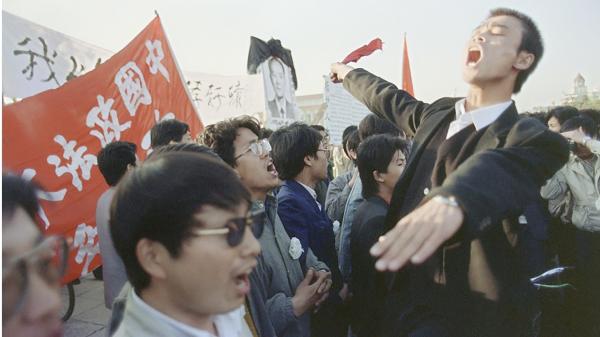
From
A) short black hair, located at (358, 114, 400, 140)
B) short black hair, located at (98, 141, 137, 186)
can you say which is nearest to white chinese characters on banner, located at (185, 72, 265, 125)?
short black hair, located at (358, 114, 400, 140)

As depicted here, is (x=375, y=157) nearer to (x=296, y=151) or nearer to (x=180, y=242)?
(x=296, y=151)

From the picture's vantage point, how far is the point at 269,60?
27.8 ft

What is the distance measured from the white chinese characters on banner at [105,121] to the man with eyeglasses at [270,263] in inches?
53.7

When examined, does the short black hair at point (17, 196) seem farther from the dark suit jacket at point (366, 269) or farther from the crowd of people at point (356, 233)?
the dark suit jacket at point (366, 269)

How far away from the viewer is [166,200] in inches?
39.4

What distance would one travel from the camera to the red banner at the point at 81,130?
2684 millimetres

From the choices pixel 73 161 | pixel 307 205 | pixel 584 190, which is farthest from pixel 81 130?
pixel 584 190

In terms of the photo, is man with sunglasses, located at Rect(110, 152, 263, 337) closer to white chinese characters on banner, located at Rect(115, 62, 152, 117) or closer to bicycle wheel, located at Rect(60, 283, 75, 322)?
white chinese characters on banner, located at Rect(115, 62, 152, 117)

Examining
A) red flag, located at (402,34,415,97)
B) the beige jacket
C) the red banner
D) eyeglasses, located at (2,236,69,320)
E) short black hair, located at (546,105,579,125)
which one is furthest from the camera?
red flag, located at (402,34,415,97)

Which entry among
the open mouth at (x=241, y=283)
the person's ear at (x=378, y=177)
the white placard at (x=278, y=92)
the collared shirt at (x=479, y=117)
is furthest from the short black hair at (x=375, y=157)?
the white placard at (x=278, y=92)

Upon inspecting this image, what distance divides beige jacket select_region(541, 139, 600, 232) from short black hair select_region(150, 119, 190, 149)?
283 cm

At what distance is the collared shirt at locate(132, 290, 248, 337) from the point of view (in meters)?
1.04

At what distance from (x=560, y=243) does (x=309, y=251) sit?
2.48 meters

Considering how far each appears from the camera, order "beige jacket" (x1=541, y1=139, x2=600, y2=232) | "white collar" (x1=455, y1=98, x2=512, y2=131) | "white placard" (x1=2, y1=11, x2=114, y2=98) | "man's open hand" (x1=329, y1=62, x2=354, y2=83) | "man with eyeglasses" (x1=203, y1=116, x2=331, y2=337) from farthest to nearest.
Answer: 1. "beige jacket" (x1=541, y1=139, x2=600, y2=232)
2. "white placard" (x1=2, y1=11, x2=114, y2=98)
3. "man's open hand" (x1=329, y1=62, x2=354, y2=83)
4. "man with eyeglasses" (x1=203, y1=116, x2=331, y2=337)
5. "white collar" (x1=455, y1=98, x2=512, y2=131)
